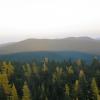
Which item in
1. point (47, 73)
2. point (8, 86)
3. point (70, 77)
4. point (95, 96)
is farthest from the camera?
point (47, 73)

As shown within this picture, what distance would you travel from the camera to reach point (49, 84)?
149 metres

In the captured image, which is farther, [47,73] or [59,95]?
[47,73]

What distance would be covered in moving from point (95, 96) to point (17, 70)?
231 ft

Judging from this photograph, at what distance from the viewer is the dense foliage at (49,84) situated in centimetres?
12812

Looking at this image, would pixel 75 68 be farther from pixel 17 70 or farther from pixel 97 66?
pixel 17 70

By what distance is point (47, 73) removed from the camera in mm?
175875

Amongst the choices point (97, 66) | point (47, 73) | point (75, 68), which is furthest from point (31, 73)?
point (97, 66)

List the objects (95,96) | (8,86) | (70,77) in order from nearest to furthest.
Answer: (95,96) < (8,86) < (70,77)

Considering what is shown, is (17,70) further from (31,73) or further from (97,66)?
(97,66)

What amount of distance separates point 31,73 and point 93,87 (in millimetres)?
57574

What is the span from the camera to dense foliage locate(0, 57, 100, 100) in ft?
420

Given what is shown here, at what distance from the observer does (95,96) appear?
124 m

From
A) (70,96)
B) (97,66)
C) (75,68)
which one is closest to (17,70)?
(75,68)

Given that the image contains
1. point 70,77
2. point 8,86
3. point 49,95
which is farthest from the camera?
point 70,77
